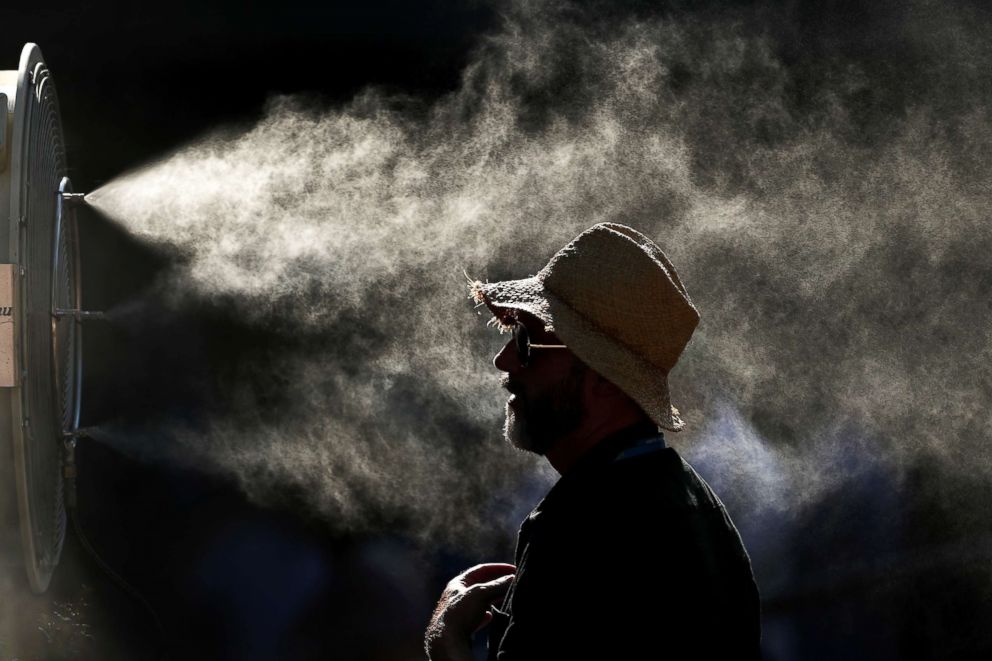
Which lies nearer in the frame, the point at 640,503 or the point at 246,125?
the point at 640,503

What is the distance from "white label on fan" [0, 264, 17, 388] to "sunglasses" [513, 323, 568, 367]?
1.54 m

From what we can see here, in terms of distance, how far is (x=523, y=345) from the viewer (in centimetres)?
216

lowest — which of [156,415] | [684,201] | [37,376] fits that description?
[156,415]

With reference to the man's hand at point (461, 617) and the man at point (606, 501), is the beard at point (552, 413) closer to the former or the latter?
the man at point (606, 501)

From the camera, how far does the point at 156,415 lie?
4727mm

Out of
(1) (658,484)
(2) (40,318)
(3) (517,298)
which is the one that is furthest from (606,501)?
(2) (40,318)

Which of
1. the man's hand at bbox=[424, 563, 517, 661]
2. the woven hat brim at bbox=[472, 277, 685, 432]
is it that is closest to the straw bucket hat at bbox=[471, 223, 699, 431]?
the woven hat brim at bbox=[472, 277, 685, 432]

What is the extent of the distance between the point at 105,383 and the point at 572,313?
317 cm

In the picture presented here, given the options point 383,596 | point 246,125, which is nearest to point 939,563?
point 383,596

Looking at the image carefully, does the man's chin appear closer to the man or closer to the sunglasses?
the man

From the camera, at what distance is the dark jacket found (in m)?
1.89

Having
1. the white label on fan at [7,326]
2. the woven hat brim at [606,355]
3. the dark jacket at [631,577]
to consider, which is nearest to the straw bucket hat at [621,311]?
the woven hat brim at [606,355]

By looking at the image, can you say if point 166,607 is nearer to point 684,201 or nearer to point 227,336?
point 227,336

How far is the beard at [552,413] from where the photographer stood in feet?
6.97
